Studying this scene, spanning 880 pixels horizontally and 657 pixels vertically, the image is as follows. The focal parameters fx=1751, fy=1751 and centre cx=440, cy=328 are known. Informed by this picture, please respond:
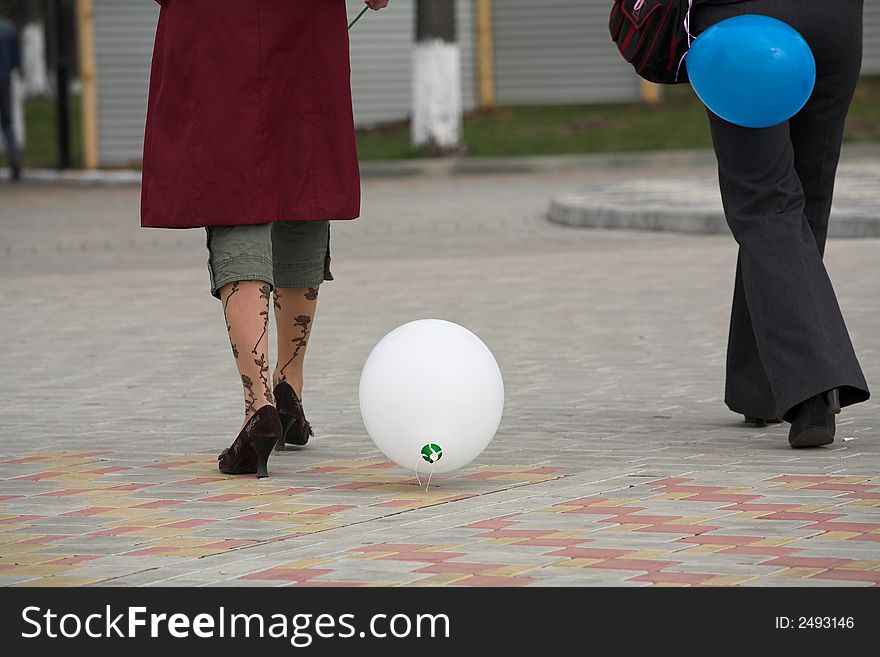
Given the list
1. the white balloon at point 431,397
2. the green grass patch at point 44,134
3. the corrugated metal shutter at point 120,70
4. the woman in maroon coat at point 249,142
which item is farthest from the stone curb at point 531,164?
the white balloon at point 431,397

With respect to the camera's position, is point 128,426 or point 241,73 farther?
point 128,426

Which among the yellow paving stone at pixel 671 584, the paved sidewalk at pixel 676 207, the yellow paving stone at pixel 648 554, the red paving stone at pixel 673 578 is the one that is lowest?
the paved sidewalk at pixel 676 207

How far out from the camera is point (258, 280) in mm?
Answer: 5000

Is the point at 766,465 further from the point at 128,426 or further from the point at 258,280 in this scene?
the point at 128,426

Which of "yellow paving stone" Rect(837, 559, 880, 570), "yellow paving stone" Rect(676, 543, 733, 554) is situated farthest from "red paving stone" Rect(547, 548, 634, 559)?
"yellow paving stone" Rect(837, 559, 880, 570)

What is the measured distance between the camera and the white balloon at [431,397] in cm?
467

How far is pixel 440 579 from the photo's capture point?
3729 mm

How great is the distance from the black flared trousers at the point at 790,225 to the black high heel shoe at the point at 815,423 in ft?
0.19

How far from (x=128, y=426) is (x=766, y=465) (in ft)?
7.26

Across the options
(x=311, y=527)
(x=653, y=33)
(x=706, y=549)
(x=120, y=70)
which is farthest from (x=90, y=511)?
(x=120, y=70)

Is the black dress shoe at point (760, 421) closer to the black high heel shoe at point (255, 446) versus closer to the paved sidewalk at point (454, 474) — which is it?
the paved sidewalk at point (454, 474)
